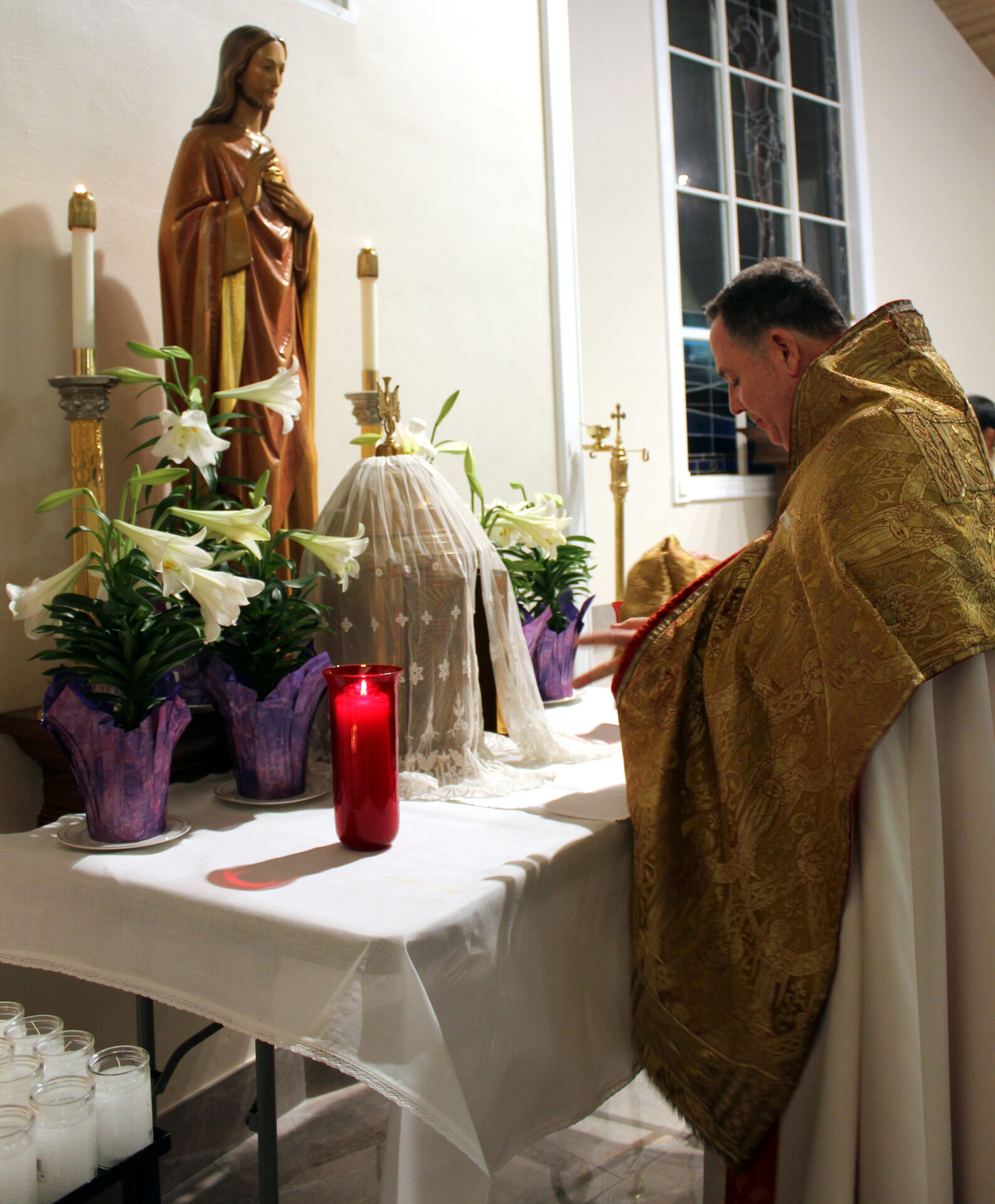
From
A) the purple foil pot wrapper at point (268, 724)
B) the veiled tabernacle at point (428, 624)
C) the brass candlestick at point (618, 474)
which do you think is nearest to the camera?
the purple foil pot wrapper at point (268, 724)

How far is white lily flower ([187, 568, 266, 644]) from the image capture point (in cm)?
130

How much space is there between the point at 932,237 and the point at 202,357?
6450 mm

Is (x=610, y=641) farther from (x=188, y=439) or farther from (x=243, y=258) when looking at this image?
(x=243, y=258)

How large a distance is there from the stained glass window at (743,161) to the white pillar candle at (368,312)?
142 inches

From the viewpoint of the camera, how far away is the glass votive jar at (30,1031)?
47.8 inches

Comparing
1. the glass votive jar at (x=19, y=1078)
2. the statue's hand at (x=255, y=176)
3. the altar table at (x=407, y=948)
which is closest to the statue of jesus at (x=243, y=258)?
the statue's hand at (x=255, y=176)

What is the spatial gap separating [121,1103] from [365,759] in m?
0.46

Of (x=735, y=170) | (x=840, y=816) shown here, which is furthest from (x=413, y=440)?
(x=735, y=170)

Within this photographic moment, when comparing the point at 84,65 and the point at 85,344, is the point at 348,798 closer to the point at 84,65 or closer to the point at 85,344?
the point at 85,344

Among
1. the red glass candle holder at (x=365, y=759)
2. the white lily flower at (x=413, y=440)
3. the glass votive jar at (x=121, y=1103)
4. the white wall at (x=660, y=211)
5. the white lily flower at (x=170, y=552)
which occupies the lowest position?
the glass votive jar at (x=121, y=1103)

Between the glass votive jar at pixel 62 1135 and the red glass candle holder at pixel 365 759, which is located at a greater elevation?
the red glass candle holder at pixel 365 759

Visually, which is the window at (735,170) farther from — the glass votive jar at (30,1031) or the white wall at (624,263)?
the glass votive jar at (30,1031)

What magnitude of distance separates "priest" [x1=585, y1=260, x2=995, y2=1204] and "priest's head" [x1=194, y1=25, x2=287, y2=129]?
3.84ft

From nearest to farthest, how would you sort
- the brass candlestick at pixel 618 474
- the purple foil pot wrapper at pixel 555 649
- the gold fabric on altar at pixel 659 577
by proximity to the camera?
the gold fabric on altar at pixel 659 577 → the purple foil pot wrapper at pixel 555 649 → the brass candlestick at pixel 618 474
